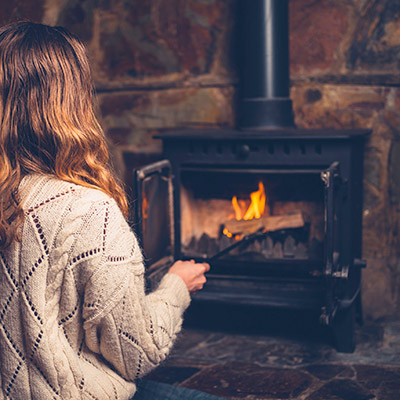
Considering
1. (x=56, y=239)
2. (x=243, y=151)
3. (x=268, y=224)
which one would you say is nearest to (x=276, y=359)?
(x=268, y=224)

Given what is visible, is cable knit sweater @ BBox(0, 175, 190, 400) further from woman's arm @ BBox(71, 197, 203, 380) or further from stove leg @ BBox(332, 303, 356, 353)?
stove leg @ BBox(332, 303, 356, 353)

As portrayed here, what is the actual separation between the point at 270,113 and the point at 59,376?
5.48ft

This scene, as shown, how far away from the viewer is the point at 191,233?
271 centimetres

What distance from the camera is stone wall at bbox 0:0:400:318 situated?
264cm

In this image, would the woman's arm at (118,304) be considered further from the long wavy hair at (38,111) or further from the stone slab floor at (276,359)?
the stone slab floor at (276,359)

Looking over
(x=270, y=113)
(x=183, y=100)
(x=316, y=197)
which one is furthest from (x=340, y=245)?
(x=183, y=100)

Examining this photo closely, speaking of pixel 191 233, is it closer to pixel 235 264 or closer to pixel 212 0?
pixel 235 264

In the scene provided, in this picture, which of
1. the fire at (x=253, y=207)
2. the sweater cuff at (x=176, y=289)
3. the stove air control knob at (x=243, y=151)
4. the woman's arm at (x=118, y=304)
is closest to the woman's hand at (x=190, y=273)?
the sweater cuff at (x=176, y=289)

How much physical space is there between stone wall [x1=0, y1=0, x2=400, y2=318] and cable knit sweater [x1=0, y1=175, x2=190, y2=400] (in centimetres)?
174

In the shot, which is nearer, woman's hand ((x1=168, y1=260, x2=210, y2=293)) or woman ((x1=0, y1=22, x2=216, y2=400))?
woman ((x1=0, y1=22, x2=216, y2=400))

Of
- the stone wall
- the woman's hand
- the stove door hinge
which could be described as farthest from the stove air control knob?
the woman's hand

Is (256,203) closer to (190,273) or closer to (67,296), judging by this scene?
(190,273)

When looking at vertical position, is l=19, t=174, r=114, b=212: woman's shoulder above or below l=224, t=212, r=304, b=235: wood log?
above

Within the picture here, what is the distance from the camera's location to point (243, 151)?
240 cm
